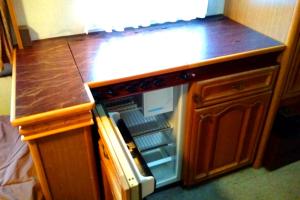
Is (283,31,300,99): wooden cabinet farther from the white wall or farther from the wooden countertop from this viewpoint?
the white wall

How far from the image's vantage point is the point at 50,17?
148cm

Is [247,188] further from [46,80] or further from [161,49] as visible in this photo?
[46,80]

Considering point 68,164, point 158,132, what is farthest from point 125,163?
point 158,132

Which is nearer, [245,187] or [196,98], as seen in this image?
[196,98]

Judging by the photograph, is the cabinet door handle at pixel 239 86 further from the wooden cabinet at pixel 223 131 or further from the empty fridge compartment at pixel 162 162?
the empty fridge compartment at pixel 162 162

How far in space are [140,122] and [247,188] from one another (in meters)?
0.82

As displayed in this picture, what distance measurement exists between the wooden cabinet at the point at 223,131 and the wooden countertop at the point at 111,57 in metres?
0.15

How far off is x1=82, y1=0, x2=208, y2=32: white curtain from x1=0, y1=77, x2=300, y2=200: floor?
70cm

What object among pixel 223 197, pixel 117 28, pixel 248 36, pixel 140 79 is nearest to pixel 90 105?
pixel 140 79

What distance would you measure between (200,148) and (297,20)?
0.84 m

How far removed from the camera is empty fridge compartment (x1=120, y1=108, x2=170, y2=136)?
1646mm

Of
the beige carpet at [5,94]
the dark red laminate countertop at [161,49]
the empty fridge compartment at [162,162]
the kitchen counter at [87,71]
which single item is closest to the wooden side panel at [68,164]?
the kitchen counter at [87,71]

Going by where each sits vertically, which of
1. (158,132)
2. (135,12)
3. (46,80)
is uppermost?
(135,12)

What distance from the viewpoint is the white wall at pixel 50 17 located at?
1.43m
